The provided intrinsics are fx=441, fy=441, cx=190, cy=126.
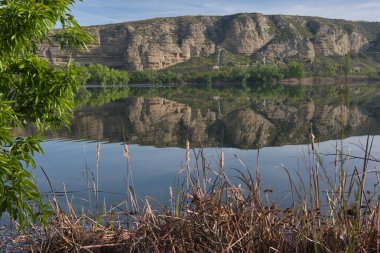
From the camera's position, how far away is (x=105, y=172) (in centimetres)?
1959

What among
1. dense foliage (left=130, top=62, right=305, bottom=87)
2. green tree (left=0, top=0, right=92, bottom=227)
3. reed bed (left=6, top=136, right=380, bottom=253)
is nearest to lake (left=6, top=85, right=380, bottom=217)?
reed bed (left=6, top=136, right=380, bottom=253)

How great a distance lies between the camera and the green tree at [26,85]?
548 cm

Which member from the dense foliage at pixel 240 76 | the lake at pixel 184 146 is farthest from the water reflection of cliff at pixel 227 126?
the dense foliage at pixel 240 76

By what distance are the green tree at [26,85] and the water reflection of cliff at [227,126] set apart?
19261mm

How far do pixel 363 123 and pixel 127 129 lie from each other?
2052cm

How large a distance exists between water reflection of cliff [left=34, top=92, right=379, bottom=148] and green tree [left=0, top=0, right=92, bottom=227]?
19261 millimetres

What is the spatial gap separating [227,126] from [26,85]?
109 ft

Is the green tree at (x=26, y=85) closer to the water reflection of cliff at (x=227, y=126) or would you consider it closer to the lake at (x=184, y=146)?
the lake at (x=184, y=146)

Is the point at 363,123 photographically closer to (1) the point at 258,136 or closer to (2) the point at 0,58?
(1) the point at 258,136

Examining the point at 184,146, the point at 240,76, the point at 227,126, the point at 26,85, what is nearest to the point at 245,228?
the point at 26,85

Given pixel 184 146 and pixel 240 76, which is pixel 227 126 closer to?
pixel 184 146

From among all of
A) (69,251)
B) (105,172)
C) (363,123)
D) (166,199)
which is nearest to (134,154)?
(105,172)

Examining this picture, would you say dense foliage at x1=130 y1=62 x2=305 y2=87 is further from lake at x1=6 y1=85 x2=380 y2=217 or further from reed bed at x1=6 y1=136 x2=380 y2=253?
reed bed at x1=6 y1=136 x2=380 y2=253

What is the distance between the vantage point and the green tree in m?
5.48
